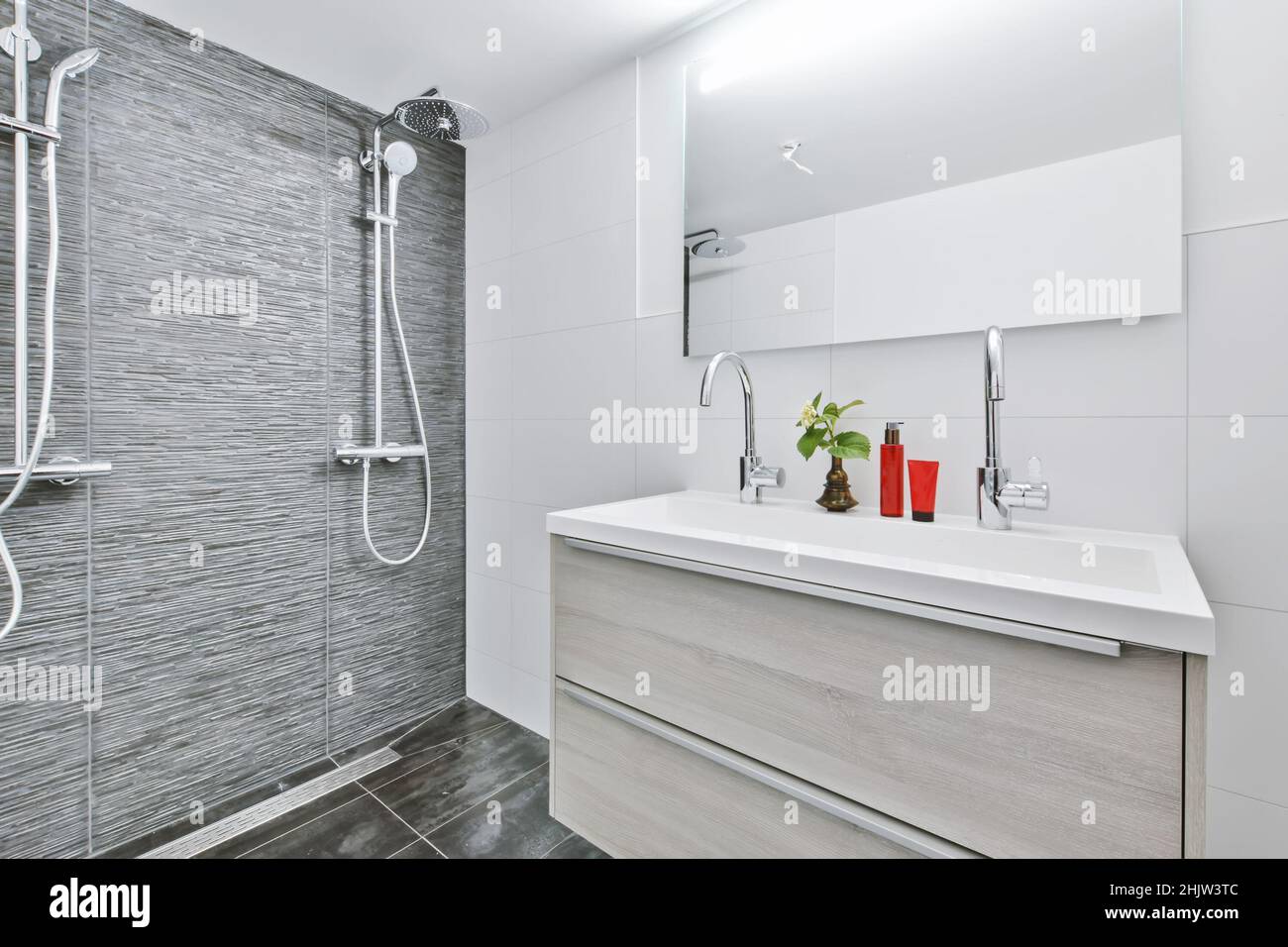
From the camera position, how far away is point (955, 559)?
1070 millimetres

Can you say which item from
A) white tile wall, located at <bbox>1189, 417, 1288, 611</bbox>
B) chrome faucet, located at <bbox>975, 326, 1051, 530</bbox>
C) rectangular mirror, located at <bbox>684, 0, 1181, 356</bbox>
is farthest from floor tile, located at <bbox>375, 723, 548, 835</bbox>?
white tile wall, located at <bbox>1189, 417, 1288, 611</bbox>

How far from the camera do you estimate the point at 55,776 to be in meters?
1.37

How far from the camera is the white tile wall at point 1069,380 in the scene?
3.05 ft

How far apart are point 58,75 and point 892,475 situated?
1967 millimetres

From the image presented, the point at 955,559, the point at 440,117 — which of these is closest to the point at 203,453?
the point at 440,117

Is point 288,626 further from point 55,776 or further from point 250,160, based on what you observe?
point 250,160

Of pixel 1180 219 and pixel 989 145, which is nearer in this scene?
pixel 1180 219

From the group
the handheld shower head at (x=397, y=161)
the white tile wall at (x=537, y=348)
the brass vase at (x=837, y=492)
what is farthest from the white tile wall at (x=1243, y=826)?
the handheld shower head at (x=397, y=161)

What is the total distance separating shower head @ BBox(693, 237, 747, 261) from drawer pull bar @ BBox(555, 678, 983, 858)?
1118 millimetres

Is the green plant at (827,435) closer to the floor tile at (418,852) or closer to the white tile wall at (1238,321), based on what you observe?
the white tile wall at (1238,321)
